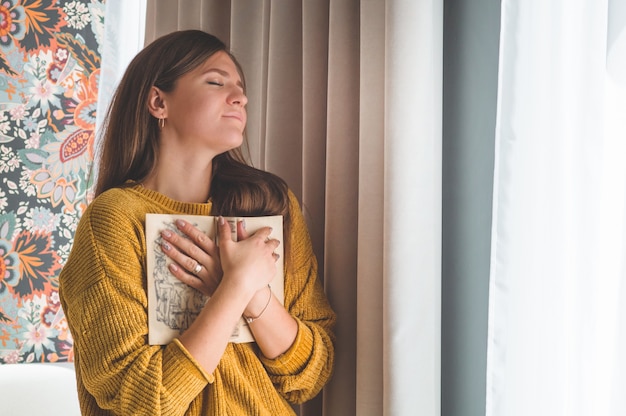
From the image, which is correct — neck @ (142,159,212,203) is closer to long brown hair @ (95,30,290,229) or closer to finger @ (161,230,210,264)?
long brown hair @ (95,30,290,229)

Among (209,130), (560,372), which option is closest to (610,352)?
(560,372)

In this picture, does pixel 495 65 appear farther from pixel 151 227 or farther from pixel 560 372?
pixel 151 227

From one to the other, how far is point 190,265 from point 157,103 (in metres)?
0.32

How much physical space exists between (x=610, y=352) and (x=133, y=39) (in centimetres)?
161

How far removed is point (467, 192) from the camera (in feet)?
3.41

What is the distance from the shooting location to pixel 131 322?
0.92 metres

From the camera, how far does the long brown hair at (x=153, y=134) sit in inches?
43.8

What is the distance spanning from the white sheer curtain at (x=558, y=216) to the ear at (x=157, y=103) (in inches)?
23.0

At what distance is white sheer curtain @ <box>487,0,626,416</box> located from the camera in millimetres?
777

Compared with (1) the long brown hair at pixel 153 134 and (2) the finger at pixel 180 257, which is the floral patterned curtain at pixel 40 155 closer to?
(1) the long brown hair at pixel 153 134

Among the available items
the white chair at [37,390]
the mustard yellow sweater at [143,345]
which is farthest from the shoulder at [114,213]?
the white chair at [37,390]

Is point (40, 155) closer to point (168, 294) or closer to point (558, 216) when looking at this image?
point (168, 294)

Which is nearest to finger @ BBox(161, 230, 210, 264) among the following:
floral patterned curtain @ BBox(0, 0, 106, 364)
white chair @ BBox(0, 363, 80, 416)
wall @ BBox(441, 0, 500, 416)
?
wall @ BBox(441, 0, 500, 416)

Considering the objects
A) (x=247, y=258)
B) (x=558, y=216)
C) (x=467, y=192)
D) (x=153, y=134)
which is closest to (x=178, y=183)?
(x=153, y=134)
